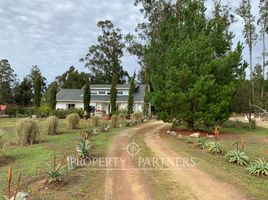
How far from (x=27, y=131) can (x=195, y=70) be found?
1062 cm

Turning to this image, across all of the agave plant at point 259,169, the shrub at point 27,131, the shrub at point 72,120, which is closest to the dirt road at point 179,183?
the agave plant at point 259,169

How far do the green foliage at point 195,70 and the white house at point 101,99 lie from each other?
2471 cm

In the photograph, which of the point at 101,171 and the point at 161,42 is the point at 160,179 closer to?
the point at 101,171

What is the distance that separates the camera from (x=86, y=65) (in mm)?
62781

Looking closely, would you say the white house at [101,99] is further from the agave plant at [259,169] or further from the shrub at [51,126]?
the agave plant at [259,169]

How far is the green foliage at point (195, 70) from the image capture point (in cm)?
1808

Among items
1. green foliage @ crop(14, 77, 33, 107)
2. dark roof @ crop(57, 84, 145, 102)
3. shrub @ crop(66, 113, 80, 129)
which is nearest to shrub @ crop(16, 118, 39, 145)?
shrub @ crop(66, 113, 80, 129)

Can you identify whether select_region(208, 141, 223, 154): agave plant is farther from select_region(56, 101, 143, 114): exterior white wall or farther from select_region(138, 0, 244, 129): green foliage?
select_region(56, 101, 143, 114): exterior white wall

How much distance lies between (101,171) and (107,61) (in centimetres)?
5466

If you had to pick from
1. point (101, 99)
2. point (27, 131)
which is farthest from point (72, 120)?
point (101, 99)

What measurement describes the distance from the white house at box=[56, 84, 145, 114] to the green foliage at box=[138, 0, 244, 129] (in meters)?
24.7

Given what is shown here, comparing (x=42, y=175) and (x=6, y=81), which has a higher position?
(x=6, y=81)

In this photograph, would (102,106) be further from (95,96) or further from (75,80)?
(75,80)

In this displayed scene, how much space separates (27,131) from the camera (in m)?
13.3
